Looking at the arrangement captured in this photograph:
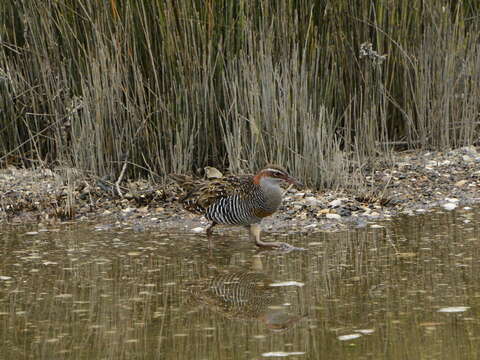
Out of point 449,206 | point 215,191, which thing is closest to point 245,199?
point 215,191

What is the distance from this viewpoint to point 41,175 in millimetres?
8383

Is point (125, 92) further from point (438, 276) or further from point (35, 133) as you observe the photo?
point (438, 276)

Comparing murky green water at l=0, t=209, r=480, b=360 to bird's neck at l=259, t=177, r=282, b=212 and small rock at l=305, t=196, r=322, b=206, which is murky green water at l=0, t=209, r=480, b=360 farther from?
small rock at l=305, t=196, r=322, b=206

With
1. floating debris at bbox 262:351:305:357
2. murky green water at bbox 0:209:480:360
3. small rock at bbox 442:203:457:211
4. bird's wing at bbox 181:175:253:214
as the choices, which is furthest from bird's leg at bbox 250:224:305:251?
floating debris at bbox 262:351:305:357

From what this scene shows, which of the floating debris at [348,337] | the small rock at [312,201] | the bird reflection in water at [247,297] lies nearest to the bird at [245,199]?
the bird reflection in water at [247,297]

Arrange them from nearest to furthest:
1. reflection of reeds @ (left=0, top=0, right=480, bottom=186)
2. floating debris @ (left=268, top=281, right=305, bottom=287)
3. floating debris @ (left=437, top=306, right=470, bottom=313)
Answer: floating debris @ (left=437, top=306, right=470, bottom=313), floating debris @ (left=268, top=281, right=305, bottom=287), reflection of reeds @ (left=0, top=0, right=480, bottom=186)

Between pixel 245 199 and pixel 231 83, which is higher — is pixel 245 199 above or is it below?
below

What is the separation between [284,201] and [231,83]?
1.21m

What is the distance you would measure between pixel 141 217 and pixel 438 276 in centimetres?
287

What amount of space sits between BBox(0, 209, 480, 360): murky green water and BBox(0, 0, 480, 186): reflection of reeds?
129 centimetres

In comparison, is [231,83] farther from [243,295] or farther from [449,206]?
[243,295]

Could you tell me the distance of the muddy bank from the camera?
7242 millimetres

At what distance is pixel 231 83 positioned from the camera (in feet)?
26.6

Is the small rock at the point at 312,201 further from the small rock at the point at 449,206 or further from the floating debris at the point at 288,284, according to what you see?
the floating debris at the point at 288,284
